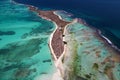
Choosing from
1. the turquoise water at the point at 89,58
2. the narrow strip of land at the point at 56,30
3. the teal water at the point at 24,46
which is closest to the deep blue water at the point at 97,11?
the turquoise water at the point at 89,58

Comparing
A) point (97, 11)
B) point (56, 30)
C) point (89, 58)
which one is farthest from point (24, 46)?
point (97, 11)

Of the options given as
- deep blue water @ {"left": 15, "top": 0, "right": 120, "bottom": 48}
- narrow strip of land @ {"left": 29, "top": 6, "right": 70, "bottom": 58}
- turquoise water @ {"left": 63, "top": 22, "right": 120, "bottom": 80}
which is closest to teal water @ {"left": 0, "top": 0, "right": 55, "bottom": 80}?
narrow strip of land @ {"left": 29, "top": 6, "right": 70, "bottom": 58}

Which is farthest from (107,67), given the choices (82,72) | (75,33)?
(75,33)

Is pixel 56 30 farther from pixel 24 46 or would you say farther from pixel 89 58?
pixel 89 58

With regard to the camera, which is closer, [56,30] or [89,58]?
[89,58]

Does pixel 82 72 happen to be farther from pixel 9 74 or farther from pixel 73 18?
pixel 73 18

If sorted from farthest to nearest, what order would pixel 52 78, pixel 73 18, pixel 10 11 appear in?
pixel 10 11, pixel 73 18, pixel 52 78

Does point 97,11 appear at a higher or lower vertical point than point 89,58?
lower
